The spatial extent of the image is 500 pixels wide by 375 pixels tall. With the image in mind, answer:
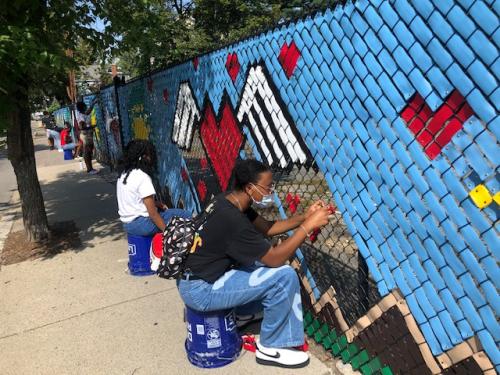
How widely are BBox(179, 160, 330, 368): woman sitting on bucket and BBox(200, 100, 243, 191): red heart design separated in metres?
0.90

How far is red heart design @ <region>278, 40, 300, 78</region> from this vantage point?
2707mm

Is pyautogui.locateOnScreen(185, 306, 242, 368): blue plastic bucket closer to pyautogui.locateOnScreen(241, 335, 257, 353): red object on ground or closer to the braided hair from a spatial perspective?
pyautogui.locateOnScreen(241, 335, 257, 353): red object on ground

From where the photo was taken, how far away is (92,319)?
361 centimetres

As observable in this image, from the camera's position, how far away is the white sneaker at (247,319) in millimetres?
3279

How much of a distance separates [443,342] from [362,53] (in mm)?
1474

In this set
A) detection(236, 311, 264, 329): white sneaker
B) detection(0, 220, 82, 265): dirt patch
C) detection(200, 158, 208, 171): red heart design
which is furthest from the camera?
detection(0, 220, 82, 265): dirt patch

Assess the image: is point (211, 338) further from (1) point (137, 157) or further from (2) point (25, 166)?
(2) point (25, 166)

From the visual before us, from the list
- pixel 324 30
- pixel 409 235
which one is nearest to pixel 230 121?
pixel 324 30

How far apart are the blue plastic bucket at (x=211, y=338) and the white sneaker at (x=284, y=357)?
0.24 meters

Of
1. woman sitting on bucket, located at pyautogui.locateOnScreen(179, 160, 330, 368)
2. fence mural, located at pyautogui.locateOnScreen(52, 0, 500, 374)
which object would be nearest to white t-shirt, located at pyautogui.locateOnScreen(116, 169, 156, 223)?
fence mural, located at pyautogui.locateOnScreen(52, 0, 500, 374)

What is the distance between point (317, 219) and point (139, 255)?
236 cm

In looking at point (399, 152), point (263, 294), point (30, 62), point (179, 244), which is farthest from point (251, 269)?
point (30, 62)

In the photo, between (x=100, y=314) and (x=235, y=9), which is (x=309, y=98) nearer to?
(x=100, y=314)

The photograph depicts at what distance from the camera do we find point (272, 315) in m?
2.82
